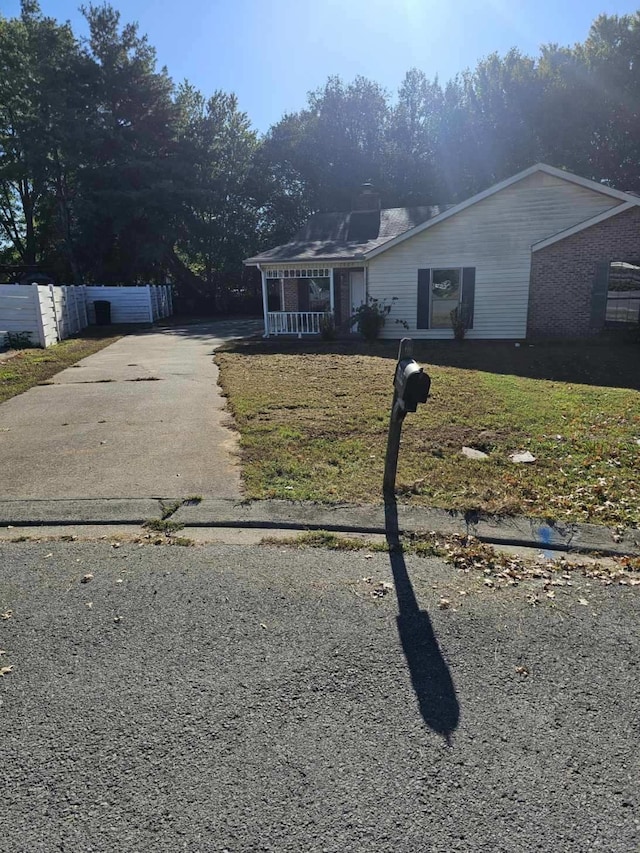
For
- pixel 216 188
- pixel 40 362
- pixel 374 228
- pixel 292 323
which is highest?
pixel 216 188

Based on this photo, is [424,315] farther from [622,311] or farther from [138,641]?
[138,641]

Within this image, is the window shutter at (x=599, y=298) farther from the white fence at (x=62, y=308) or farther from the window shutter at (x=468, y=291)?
the white fence at (x=62, y=308)

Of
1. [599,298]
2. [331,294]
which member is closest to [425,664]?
[599,298]

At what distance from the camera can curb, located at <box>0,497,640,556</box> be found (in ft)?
12.9

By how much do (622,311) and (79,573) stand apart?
1581cm

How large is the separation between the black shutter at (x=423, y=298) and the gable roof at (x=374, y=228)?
1.22 metres

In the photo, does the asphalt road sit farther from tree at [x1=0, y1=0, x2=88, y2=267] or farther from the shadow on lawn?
tree at [x1=0, y1=0, x2=88, y2=267]

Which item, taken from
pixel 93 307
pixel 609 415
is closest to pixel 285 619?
pixel 609 415

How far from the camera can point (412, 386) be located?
407cm

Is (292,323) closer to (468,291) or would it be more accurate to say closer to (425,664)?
(468,291)

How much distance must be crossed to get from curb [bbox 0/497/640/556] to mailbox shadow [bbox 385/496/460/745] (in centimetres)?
79

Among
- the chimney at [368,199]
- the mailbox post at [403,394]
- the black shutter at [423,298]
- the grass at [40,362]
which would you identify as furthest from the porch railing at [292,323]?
the mailbox post at [403,394]

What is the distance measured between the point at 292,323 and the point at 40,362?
A: 823 cm

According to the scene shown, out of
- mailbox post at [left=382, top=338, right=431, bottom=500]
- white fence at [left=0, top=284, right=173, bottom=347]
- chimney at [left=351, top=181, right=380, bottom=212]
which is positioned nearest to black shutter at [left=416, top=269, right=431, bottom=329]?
chimney at [left=351, top=181, right=380, bottom=212]
